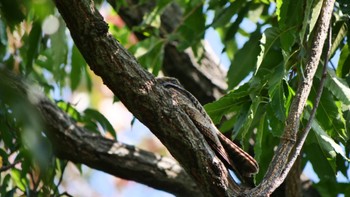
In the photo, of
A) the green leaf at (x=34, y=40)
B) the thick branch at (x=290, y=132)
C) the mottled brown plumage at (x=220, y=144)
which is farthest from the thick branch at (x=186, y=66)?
the thick branch at (x=290, y=132)

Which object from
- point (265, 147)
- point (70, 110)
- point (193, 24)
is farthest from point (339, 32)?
point (70, 110)

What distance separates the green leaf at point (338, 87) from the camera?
10.5 feet

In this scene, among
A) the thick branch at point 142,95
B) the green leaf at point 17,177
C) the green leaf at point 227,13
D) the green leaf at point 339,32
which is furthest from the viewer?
the green leaf at point 17,177

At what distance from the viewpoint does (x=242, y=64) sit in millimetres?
4121

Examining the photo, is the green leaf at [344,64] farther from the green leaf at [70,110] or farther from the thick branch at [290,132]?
the green leaf at [70,110]

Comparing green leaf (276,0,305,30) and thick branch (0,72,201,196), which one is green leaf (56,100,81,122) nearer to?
thick branch (0,72,201,196)

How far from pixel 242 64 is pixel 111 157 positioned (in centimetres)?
111

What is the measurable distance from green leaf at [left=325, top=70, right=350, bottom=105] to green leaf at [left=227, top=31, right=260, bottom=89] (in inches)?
33.5

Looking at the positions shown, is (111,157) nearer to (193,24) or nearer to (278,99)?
(193,24)

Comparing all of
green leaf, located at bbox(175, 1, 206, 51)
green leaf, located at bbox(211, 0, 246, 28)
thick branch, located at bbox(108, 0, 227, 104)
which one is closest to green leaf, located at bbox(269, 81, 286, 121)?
green leaf, located at bbox(211, 0, 246, 28)

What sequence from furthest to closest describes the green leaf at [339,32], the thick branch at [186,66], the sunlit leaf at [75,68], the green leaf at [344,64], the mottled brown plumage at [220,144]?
the thick branch at [186,66]
the sunlit leaf at [75,68]
the green leaf at [339,32]
the green leaf at [344,64]
the mottled brown plumage at [220,144]

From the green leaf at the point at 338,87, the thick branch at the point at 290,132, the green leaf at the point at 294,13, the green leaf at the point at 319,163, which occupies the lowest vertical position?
the green leaf at the point at 319,163

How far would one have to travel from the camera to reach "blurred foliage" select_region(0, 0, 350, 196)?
10.2 ft

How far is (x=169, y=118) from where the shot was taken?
→ 2703 mm
